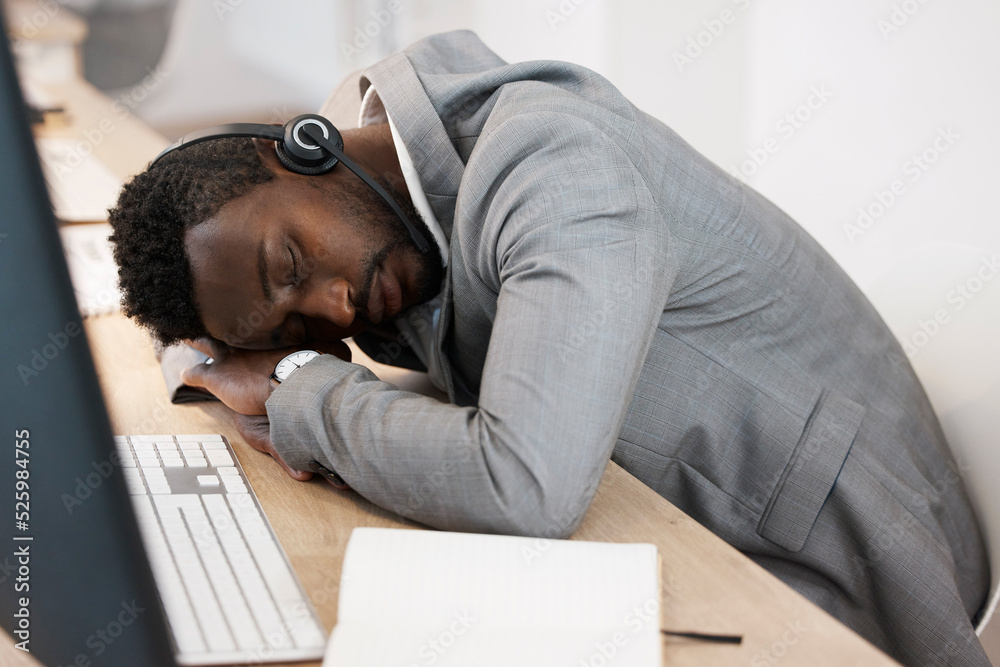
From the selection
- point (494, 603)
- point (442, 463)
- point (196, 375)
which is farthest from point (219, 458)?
point (494, 603)

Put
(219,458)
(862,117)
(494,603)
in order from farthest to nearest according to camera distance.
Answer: (862,117)
(219,458)
(494,603)

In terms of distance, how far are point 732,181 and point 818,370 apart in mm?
266

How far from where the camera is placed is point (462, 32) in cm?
116

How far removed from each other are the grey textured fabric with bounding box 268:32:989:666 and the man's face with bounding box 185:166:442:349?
3.9 inches

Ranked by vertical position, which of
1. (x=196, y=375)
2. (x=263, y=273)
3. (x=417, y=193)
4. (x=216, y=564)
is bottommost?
(x=196, y=375)

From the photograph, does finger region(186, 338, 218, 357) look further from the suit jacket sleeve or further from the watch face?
the suit jacket sleeve

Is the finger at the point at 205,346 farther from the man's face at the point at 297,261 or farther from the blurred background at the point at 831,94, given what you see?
the blurred background at the point at 831,94

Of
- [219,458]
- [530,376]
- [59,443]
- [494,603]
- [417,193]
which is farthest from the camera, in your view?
[417,193]

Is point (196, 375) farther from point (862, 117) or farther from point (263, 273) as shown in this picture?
point (862, 117)

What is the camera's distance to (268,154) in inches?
36.7

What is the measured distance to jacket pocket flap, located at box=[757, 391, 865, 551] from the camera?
0.88 m

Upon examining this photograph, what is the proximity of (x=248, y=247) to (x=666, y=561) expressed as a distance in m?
0.56

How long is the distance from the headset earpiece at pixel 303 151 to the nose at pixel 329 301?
14cm

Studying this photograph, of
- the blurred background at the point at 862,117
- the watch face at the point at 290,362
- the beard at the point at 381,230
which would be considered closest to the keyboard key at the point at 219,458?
the watch face at the point at 290,362
